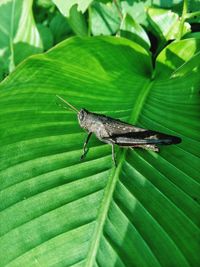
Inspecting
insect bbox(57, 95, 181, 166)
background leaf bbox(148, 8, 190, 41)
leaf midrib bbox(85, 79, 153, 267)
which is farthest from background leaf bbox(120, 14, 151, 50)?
insect bbox(57, 95, 181, 166)

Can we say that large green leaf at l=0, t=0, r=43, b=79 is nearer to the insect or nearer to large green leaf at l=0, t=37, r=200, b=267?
large green leaf at l=0, t=37, r=200, b=267

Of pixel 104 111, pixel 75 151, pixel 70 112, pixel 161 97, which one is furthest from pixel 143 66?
pixel 75 151

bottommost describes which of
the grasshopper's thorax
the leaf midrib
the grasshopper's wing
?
the leaf midrib

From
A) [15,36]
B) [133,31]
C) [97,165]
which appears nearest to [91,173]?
[97,165]

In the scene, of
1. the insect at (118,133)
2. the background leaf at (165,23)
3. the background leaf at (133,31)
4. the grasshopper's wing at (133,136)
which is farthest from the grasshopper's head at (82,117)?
the background leaf at (165,23)

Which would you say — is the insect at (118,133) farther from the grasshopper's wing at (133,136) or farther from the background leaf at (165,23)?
the background leaf at (165,23)

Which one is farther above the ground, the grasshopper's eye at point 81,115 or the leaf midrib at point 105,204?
the grasshopper's eye at point 81,115

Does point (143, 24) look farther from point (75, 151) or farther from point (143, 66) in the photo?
point (75, 151)
